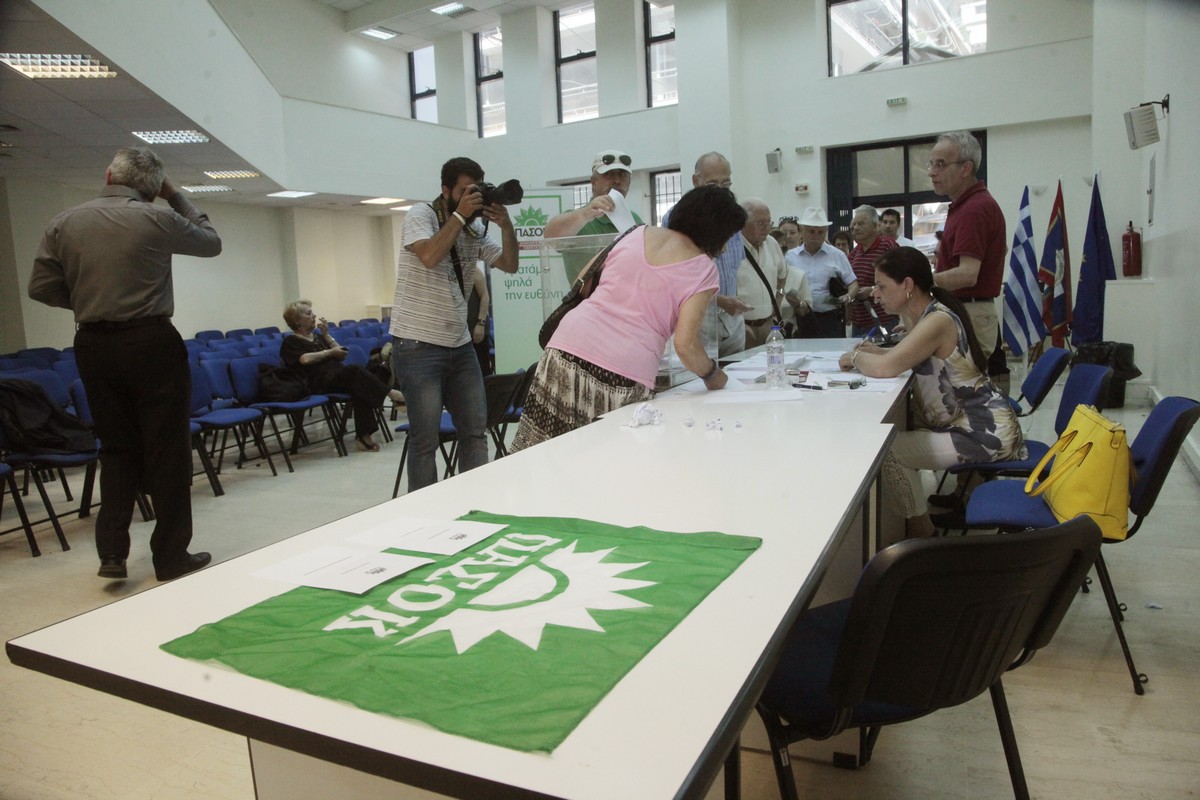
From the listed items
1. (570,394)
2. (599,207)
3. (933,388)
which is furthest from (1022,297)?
(570,394)

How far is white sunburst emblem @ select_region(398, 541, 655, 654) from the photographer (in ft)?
3.02

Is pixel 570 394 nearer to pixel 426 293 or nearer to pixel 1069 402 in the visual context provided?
pixel 426 293

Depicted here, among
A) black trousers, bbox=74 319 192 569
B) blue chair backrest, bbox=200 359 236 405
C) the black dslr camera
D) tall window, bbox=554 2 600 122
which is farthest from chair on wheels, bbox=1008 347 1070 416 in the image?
tall window, bbox=554 2 600 122

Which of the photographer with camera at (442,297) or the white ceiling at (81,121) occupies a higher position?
the white ceiling at (81,121)

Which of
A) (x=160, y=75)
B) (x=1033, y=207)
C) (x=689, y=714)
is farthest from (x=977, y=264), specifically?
(x=1033, y=207)

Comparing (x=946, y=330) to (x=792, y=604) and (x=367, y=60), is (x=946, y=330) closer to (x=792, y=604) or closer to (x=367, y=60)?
(x=792, y=604)

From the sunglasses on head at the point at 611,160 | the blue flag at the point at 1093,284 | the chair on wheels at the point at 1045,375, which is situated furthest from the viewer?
the blue flag at the point at 1093,284

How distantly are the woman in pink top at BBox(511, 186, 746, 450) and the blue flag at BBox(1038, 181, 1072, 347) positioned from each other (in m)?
6.96

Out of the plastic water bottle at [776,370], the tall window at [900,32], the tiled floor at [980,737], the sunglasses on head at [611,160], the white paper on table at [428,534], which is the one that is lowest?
the tiled floor at [980,737]

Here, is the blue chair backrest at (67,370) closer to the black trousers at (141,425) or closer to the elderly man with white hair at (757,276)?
the black trousers at (141,425)

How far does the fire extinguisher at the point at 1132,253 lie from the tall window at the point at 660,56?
692 centimetres

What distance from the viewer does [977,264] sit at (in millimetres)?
3363

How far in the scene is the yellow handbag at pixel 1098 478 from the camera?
1982mm

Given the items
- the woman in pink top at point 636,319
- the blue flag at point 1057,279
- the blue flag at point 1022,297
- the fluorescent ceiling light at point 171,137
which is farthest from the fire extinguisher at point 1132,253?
the fluorescent ceiling light at point 171,137
